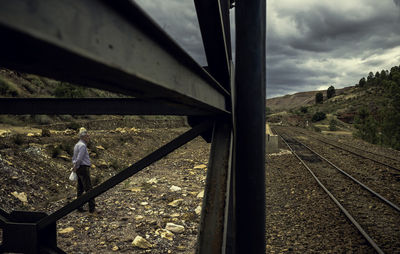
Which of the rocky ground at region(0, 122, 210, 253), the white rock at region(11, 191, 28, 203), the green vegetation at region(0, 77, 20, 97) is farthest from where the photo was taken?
the green vegetation at region(0, 77, 20, 97)

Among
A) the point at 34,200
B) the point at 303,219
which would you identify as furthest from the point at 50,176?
the point at 303,219

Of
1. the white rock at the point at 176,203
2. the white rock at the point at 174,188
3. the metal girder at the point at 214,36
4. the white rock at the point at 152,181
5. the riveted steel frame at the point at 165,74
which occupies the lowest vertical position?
the white rock at the point at 176,203

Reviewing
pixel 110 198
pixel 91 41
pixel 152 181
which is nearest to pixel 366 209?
pixel 152 181

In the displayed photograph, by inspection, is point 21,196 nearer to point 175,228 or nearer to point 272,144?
point 175,228

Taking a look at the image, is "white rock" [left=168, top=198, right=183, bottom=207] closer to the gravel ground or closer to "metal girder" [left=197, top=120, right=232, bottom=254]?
the gravel ground

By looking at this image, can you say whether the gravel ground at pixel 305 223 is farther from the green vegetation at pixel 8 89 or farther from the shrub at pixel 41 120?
the green vegetation at pixel 8 89

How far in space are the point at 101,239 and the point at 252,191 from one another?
3980 mm

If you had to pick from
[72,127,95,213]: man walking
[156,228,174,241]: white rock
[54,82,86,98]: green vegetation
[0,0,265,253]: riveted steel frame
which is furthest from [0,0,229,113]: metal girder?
[54,82,86,98]: green vegetation

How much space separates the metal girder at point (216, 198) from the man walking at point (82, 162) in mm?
4450

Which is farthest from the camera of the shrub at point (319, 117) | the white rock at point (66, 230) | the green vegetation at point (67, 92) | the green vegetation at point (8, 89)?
the shrub at point (319, 117)

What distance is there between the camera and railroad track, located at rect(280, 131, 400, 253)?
15.5 feet

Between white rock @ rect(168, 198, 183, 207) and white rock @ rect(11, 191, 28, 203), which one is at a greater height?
white rock @ rect(11, 191, 28, 203)

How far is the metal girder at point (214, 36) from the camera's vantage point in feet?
4.66

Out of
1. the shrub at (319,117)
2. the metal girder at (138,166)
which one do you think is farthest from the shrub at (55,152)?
the shrub at (319,117)
